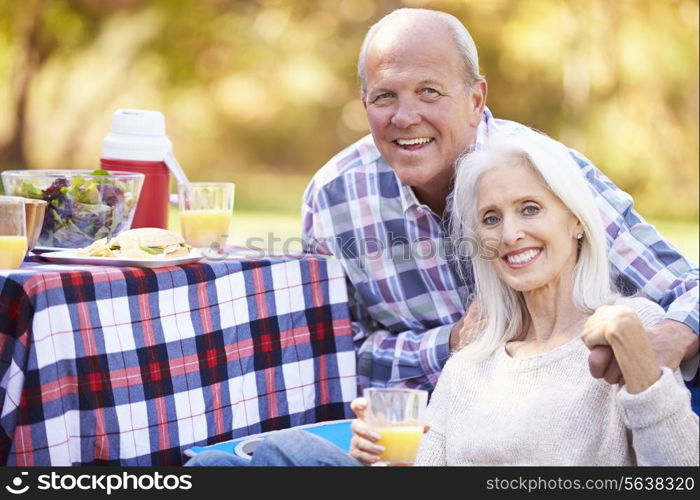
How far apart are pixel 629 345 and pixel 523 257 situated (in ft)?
1.48

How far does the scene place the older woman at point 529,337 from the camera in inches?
83.0

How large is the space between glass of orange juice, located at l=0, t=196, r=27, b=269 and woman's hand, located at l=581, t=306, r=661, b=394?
131cm

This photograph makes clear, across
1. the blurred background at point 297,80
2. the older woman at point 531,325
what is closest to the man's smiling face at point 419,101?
the older woman at point 531,325

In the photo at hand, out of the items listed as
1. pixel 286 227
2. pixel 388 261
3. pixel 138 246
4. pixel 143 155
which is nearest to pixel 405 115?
pixel 388 261

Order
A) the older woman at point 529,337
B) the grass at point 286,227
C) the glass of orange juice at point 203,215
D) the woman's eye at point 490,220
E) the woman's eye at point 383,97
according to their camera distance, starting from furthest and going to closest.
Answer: the grass at point 286,227 → the woman's eye at point 383,97 → the glass of orange juice at point 203,215 → the woman's eye at point 490,220 → the older woman at point 529,337

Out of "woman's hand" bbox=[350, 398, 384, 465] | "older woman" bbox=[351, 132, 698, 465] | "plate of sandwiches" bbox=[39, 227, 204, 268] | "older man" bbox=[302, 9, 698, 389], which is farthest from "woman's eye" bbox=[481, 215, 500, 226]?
"plate of sandwiches" bbox=[39, 227, 204, 268]

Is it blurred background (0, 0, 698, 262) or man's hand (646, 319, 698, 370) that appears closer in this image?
man's hand (646, 319, 698, 370)

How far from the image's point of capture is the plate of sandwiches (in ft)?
8.44

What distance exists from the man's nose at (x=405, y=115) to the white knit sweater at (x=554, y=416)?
2.76 ft

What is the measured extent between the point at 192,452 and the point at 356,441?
690 mm

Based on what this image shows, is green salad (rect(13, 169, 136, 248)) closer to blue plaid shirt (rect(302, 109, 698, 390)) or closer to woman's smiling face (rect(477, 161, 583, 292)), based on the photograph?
blue plaid shirt (rect(302, 109, 698, 390))

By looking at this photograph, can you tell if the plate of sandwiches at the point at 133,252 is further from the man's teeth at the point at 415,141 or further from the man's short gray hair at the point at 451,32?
the man's short gray hair at the point at 451,32

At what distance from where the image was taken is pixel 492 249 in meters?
2.45

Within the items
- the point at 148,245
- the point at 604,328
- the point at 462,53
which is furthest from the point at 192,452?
the point at 462,53
